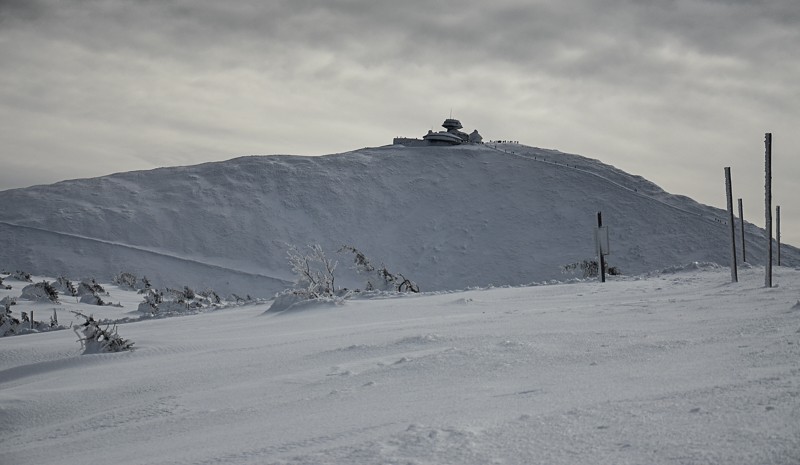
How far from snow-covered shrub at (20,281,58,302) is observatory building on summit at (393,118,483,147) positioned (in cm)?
4195

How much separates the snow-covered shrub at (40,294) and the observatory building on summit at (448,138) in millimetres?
41952

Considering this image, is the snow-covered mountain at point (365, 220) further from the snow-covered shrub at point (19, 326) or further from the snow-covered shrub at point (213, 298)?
the snow-covered shrub at point (19, 326)

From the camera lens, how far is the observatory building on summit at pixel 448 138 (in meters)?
56.0

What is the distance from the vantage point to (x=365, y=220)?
43469 mm

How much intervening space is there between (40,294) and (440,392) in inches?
601

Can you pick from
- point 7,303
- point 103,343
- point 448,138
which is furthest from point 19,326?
point 448,138

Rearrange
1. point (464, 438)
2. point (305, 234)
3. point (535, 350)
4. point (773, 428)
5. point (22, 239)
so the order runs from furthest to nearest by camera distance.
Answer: point (305, 234) → point (22, 239) → point (535, 350) → point (464, 438) → point (773, 428)

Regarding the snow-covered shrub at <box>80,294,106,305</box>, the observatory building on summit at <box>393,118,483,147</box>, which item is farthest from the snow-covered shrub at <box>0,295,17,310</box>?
the observatory building on summit at <box>393,118,483,147</box>

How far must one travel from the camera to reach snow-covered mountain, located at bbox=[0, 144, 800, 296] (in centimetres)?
3628

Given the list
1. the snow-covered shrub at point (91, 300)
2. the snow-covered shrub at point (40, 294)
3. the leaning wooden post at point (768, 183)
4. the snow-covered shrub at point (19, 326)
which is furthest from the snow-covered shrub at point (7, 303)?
the leaning wooden post at point (768, 183)

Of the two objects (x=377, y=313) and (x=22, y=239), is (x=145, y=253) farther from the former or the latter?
(x=377, y=313)

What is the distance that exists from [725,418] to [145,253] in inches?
1479

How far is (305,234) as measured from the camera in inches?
1626

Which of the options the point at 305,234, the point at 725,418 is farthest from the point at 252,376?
the point at 305,234
